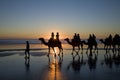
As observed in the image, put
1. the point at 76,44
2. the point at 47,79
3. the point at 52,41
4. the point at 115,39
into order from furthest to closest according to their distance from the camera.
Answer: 1. the point at 115,39
2. the point at 76,44
3. the point at 52,41
4. the point at 47,79

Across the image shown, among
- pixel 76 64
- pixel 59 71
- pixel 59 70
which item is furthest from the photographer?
pixel 76 64

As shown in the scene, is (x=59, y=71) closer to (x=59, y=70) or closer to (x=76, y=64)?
(x=59, y=70)

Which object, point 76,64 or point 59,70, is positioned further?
point 76,64

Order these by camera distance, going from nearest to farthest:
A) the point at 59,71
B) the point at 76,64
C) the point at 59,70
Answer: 1. the point at 59,71
2. the point at 59,70
3. the point at 76,64

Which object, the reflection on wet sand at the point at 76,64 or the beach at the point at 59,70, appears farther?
the reflection on wet sand at the point at 76,64

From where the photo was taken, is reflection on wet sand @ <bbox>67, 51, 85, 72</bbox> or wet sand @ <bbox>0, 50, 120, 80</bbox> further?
reflection on wet sand @ <bbox>67, 51, 85, 72</bbox>

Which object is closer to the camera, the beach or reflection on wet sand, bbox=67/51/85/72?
the beach

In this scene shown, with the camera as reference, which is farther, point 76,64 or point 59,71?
point 76,64

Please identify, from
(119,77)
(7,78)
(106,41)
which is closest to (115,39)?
(106,41)

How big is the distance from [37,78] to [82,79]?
2.50m

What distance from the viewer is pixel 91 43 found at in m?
32.3

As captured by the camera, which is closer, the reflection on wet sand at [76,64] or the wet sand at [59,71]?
the wet sand at [59,71]

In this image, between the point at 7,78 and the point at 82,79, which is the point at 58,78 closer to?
the point at 82,79

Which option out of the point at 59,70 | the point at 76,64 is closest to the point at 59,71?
the point at 59,70
